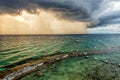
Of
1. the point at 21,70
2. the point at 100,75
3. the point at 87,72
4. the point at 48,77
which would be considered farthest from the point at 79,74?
the point at 21,70

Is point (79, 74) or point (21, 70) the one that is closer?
point (79, 74)

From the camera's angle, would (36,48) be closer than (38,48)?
Yes

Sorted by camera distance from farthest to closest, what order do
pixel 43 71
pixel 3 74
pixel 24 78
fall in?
pixel 43 71 < pixel 3 74 < pixel 24 78

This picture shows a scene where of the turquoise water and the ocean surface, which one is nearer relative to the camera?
the ocean surface

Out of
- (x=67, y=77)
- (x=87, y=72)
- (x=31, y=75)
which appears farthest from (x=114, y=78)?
(x=31, y=75)

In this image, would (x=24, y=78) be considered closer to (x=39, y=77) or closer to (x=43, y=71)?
(x=39, y=77)

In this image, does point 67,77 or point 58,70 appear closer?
point 67,77

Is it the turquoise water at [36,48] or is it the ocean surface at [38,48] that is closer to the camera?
the ocean surface at [38,48]

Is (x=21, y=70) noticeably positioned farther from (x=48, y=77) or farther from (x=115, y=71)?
(x=115, y=71)

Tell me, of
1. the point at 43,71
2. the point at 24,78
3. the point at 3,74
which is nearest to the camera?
the point at 24,78
